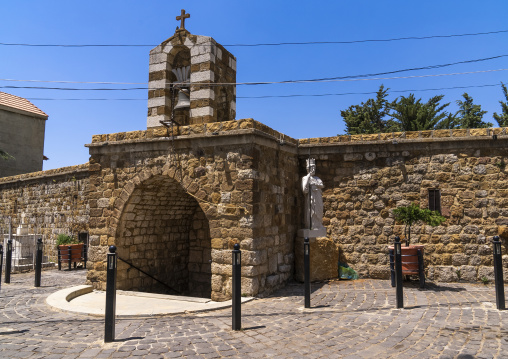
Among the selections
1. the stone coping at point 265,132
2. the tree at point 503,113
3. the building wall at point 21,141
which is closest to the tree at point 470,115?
the tree at point 503,113

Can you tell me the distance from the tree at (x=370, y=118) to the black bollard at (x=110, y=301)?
21.2m

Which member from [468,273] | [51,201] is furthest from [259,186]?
→ [51,201]

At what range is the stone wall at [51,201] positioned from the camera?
13.3 m

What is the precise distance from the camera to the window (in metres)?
8.22

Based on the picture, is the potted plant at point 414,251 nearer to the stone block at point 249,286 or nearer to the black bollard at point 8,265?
the stone block at point 249,286

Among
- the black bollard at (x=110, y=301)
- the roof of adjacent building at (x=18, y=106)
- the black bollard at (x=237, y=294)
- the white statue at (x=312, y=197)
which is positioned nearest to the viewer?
the black bollard at (x=110, y=301)

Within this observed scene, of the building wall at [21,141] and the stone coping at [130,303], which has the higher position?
the building wall at [21,141]

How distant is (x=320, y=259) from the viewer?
8.01 metres

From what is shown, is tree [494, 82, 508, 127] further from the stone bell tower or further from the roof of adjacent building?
the roof of adjacent building

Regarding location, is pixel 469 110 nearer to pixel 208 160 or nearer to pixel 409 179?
pixel 409 179

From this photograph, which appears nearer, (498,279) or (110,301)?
(110,301)

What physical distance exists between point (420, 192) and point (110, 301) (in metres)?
6.68

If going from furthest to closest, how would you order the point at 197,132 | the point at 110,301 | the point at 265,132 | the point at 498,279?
the point at 197,132
the point at 265,132
the point at 498,279
the point at 110,301

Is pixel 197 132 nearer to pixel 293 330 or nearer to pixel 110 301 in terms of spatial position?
pixel 110 301
